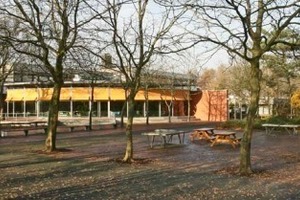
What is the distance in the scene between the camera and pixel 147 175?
1188 cm

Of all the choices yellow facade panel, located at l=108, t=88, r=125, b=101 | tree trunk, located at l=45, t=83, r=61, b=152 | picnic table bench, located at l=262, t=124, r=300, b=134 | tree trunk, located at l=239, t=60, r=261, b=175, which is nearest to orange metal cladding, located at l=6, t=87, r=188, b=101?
yellow facade panel, located at l=108, t=88, r=125, b=101

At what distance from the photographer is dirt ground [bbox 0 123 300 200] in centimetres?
938

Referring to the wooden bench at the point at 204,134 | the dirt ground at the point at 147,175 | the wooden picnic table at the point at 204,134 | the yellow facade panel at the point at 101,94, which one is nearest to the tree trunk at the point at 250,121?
the dirt ground at the point at 147,175

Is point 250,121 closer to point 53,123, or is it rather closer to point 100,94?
point 53,123

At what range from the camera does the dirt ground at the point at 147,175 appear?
369 inches

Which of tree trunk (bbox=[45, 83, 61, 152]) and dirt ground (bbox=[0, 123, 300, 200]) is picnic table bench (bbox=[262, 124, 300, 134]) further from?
tree trunk (bbox=[45, 83, 61, 152])

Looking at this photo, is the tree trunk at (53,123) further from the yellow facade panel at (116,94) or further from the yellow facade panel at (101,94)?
the yellow facade panel at (101,94)

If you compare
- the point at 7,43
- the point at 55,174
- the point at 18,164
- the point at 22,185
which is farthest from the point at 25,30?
the point at 22,185

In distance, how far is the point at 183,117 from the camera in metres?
56.3

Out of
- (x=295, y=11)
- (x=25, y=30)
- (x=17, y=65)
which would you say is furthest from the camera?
(x=17, y=65)

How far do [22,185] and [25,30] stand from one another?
8730 mm

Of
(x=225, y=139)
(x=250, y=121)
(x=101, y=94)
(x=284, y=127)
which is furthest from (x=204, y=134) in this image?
(x=101, y=94)

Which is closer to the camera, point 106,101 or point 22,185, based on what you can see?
point 22,185

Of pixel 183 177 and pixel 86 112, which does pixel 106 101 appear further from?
pixel 183 177
